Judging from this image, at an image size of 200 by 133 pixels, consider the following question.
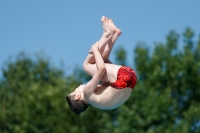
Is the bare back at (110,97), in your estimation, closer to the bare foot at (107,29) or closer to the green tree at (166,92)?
the bare foot at (107,29)

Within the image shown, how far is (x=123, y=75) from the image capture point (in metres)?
10.8

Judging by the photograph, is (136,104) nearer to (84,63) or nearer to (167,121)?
(167,121)

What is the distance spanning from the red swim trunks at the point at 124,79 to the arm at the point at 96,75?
0.85 ft

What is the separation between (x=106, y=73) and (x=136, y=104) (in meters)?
23.9

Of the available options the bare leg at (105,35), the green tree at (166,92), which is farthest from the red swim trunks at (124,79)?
the green tree at (166,92)

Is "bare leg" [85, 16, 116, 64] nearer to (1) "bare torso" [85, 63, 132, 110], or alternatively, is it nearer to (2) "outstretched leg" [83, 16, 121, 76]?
(2) "outstretched leg" [83, 16, 121, 76]

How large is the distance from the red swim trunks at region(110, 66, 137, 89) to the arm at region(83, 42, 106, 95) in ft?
0.85

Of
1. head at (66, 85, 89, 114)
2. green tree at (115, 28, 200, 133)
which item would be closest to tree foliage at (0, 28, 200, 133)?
green tree at (115, 28, 200, 133)

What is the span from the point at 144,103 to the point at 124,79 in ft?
77.7

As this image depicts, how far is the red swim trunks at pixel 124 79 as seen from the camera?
10.8 metres

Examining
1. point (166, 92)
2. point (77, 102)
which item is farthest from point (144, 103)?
point (77, 102)

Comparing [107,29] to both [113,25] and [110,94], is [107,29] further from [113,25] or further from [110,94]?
[110,94]

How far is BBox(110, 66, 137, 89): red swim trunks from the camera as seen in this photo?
10.8 meters

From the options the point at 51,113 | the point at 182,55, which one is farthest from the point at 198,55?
the point at 51,113
